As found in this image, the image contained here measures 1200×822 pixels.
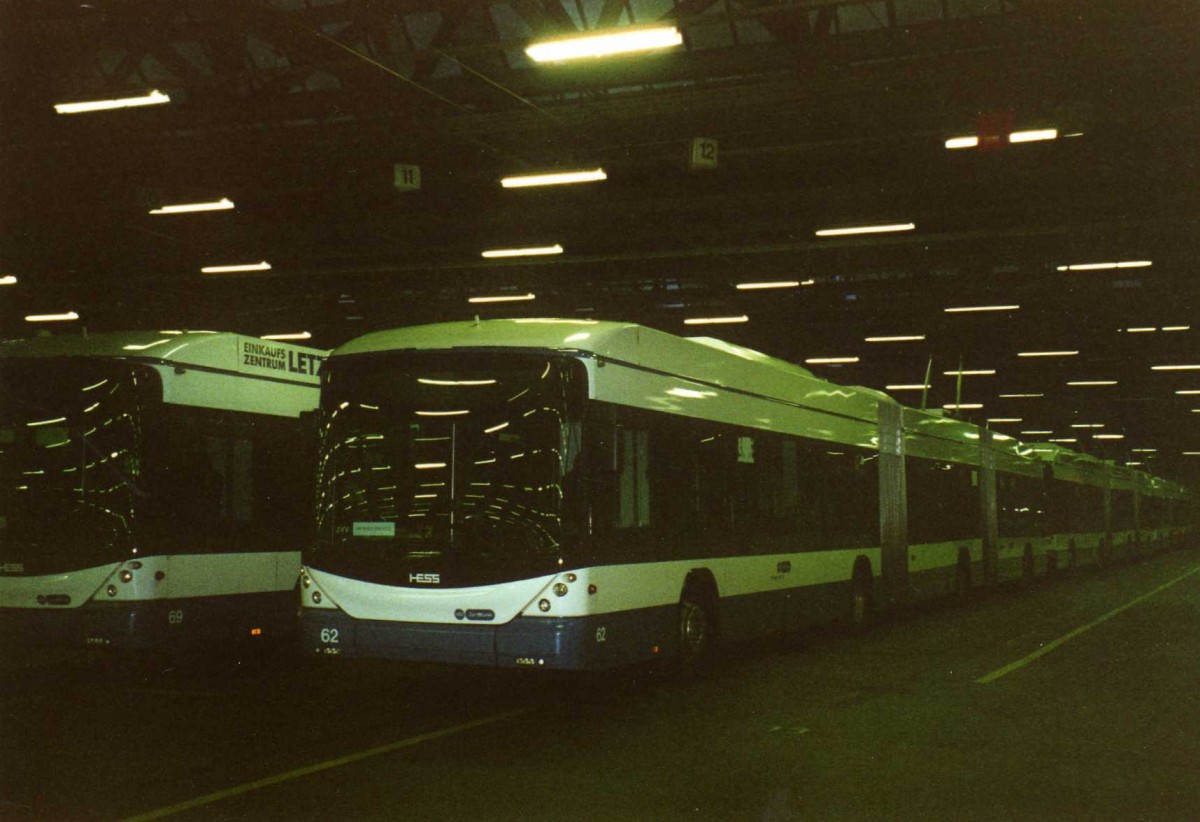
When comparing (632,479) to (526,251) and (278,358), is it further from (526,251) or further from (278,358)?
(526,251)

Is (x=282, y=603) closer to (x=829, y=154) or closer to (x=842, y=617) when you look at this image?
(x=842, y=617)

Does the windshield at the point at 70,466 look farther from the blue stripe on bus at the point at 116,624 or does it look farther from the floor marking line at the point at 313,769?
the floor marking line at the point at 313,769

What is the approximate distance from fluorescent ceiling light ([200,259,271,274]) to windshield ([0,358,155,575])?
14.2m

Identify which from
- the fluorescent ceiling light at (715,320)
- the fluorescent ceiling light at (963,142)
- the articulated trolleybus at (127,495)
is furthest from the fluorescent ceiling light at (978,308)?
the articulated trolleybus at (127,495)

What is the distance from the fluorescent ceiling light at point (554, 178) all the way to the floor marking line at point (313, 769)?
9.67 meters

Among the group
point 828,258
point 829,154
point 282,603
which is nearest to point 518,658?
point 282,603

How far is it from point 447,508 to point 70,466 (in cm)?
411

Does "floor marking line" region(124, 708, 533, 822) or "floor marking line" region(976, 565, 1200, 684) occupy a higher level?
"floor marking line" region(124, 708, 533, 822)

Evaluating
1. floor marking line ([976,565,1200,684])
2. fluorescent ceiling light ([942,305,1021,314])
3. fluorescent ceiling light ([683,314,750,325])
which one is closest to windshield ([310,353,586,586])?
floor marking line ([976,565,1200,684])

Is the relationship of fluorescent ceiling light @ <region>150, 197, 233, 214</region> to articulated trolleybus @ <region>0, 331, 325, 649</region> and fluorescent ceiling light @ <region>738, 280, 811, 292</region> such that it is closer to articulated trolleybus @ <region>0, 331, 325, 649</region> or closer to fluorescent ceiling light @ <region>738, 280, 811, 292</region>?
articulated trolleybus @ <region>0, 331, 325, 649</region>

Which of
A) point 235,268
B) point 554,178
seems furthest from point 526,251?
point 235,268

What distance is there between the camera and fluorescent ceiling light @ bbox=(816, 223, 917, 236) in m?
21.7

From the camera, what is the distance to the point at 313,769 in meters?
8.42

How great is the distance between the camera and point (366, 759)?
8789 mm
